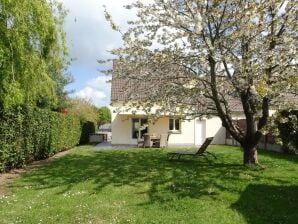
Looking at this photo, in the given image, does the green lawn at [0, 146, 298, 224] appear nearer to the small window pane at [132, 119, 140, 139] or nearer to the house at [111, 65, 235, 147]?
the house at [111, 65, 235, 147]

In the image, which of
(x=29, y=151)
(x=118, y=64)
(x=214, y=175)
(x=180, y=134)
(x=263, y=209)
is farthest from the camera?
(x=180, y=134)

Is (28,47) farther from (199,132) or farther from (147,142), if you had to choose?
(199,132)

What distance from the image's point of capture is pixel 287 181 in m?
11.7

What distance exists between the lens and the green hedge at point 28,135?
13680mm

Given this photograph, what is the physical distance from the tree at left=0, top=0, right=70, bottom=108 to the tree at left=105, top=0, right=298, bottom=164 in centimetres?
213

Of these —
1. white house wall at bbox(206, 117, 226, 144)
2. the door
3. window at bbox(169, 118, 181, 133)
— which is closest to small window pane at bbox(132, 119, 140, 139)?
window at bbox(169, 118, 181, 133)

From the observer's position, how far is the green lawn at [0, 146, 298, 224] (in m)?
7.91

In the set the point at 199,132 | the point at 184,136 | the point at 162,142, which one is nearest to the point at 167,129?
the point at 184,136

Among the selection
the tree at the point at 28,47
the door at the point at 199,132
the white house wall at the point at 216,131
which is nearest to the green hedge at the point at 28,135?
the tree at the point at 28,47

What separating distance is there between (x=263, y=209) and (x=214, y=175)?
442 cm

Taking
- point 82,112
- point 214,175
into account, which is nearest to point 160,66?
point 214,175

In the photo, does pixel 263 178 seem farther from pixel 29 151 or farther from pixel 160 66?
pixel 29 151

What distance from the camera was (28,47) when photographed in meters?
13.2

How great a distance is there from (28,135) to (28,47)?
4.32 meters
